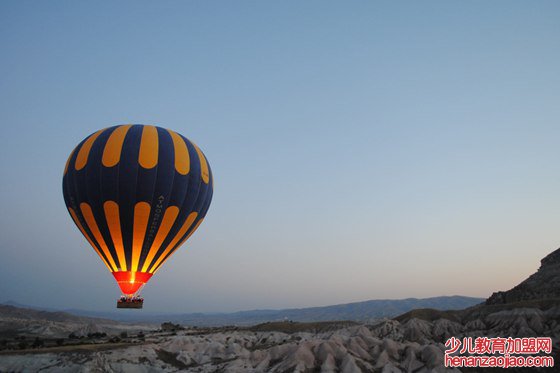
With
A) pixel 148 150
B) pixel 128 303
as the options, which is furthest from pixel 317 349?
pixel 148 150

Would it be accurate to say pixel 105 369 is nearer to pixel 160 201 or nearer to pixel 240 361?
pixel 240 361

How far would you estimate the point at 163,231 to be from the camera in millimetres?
44031

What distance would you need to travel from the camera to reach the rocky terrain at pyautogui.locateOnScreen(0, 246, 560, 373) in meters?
40.7

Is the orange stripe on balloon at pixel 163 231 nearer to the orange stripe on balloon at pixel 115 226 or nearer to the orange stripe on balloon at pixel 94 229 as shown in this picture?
the orange stripe on balloon at pixel 115 226

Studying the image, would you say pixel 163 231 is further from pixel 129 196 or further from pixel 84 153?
pixel 84 153

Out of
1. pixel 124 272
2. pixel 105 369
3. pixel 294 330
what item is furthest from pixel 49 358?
pixel 294 330

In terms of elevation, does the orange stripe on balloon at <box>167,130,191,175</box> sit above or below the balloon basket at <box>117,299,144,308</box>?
above

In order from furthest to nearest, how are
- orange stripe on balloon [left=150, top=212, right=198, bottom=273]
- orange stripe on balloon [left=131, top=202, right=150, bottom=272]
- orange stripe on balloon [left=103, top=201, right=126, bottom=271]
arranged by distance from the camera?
1. orange stripe on balloon [left=150, top=212, right=198, bottom=273]
2. orange stripe on balloon [left=131, top=202, right=150, bottom=272]
3. orange stripe on balloon [left=103, top=201, right=126, bottom=271]

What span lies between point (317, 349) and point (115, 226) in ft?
77.8

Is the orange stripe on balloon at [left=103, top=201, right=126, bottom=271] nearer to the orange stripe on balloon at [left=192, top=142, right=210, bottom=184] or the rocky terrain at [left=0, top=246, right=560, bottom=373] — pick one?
the orange stripe on balloon at [left=192, top=142, right=210, bottom=184]

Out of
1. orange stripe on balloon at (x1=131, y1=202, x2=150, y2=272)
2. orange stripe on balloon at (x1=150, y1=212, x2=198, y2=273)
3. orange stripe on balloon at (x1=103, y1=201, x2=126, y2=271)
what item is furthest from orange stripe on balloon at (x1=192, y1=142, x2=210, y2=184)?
orange stripe on balloon at (x1=103, y1=201, x2=126, y2=271)

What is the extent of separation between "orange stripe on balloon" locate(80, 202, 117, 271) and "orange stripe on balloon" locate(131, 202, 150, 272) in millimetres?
2391

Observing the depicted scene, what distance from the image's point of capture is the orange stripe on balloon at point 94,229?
4244 cm

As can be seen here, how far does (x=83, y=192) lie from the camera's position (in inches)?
1663
